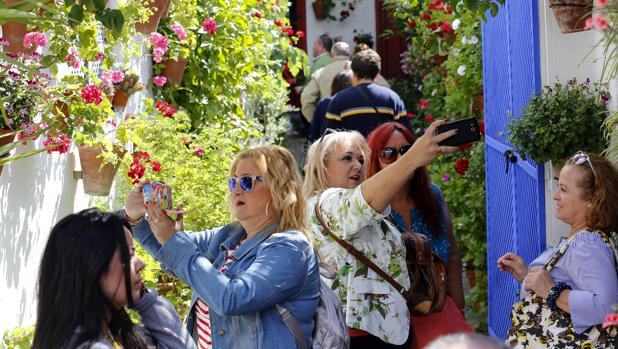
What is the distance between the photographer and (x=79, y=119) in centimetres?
503

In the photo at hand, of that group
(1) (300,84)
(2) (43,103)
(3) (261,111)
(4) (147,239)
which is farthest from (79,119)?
(1) (300,84)

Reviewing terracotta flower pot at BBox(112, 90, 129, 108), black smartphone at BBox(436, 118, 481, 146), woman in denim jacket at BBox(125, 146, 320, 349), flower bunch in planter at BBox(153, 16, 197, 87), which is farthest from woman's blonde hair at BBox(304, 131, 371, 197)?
flower bunch in planter at BBox(153, 16, 197, 87)

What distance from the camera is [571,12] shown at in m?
4.32

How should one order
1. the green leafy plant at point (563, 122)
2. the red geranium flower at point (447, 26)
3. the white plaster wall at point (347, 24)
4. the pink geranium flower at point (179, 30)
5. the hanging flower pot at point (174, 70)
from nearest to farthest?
1. the green leafy plant at point (563, 122)
2. the pink geranium flower at point (179, 30)
3. the hanging flower pot at point (174, 70)
4. the red geranium flower at point (447, 26)
5. the white plaster wall at point (347, 24)

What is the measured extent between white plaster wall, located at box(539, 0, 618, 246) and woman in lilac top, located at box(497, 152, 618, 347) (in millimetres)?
681

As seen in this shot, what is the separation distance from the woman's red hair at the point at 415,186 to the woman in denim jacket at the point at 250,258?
1.00 metres

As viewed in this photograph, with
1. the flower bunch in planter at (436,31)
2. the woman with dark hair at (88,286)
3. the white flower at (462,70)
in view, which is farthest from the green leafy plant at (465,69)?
the woman with dark hair at (88,286)

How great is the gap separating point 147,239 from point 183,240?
0.33 metres

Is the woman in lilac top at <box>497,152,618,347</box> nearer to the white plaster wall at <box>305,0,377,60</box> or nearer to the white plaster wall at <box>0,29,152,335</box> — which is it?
the white plaster wall at <box>0,29,152,335</box>

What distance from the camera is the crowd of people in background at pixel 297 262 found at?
2.75 m

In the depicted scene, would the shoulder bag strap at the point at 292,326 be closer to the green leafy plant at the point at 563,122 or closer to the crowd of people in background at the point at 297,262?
the crowd of people in background at the point at 297,262

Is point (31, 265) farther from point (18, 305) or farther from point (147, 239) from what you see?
point (147, 239)

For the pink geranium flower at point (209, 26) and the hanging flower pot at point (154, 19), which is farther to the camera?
the pink geranium flower at point (209, 26)

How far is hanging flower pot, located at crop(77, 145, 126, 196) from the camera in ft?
19.0
